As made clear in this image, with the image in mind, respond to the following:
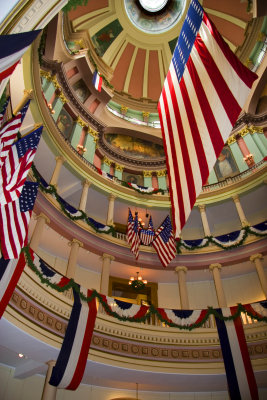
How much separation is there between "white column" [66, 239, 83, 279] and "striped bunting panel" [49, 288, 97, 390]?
7.31 ft

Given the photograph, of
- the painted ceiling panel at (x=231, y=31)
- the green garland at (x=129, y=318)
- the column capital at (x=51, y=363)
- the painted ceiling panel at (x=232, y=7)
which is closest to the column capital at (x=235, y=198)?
the green garland at (x=129, y=318)

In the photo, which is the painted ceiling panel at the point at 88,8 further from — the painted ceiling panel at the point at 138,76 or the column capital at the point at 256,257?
the column capital at the point at 256,257

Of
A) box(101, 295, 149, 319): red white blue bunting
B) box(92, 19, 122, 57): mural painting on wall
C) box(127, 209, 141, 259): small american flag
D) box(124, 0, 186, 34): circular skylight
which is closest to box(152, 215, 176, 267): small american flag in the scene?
box(127, 209, 141, 259): small american flag

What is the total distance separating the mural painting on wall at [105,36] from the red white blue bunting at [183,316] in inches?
914

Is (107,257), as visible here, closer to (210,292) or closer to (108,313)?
(108,313)

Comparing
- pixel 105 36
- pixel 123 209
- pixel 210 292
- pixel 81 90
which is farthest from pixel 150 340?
pixel 105 36

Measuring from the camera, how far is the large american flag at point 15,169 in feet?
22.0

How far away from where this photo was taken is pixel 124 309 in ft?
38.0

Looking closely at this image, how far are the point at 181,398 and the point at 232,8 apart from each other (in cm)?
2771

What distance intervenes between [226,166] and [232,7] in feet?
47.0

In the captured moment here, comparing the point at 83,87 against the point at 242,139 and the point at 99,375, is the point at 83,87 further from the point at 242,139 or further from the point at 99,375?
the point at 99,375

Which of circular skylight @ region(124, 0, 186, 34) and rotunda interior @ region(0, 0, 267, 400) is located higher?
circular skylight @ region(124, 0, 186, 34)

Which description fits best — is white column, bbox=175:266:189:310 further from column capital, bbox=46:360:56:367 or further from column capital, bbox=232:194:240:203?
column capital, bbox=46:360:56:367

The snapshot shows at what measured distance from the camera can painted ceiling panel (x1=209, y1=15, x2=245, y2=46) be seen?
24.1m
